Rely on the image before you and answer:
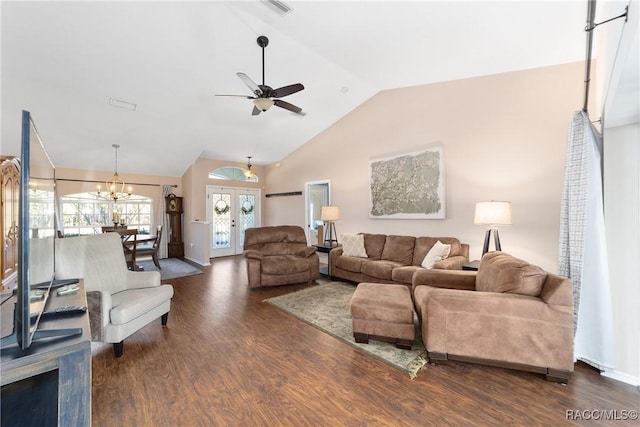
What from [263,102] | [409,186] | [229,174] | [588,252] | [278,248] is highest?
[263,102]

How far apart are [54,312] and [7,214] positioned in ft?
13.9

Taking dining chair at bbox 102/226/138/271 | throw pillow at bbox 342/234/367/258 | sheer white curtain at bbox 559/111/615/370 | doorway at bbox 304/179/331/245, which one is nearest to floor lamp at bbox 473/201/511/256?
sheer white curtain at bbox 559/111/615/370

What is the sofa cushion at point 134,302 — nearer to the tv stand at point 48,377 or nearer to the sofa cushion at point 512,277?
the tv stand at point 48,377

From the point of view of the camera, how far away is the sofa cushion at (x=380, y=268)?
12.6 feet

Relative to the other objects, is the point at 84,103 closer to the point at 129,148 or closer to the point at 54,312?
the point at 129,148

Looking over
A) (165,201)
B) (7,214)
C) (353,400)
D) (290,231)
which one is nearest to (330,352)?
(353,400)

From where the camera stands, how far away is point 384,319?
93.9 inches

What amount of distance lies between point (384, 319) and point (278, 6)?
3.27m

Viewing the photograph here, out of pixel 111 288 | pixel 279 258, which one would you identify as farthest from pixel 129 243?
pixel 279 258

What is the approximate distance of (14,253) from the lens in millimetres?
4148

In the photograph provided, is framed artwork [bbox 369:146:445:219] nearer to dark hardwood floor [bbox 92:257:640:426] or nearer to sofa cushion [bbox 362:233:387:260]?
sofa cushion [bbox 362:233:387:260]

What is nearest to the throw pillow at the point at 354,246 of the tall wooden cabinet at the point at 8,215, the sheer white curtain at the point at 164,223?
the tall wooden cabinet at the point at 8,215

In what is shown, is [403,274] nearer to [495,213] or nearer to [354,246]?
[354,246]

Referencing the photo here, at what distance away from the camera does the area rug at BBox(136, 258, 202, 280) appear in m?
5.12
